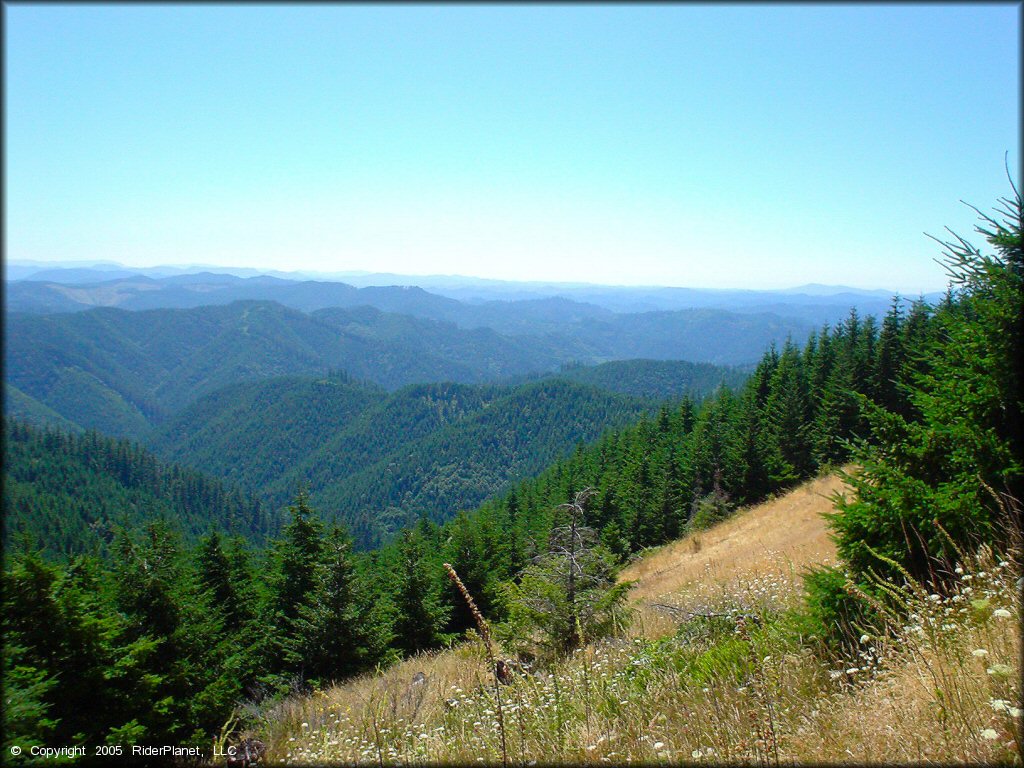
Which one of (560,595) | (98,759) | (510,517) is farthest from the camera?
(510,517)

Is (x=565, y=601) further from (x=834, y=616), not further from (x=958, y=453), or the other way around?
(x=958, y=453)

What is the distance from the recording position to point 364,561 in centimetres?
3431

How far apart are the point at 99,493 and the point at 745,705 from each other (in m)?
154

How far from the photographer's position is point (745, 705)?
324 cm

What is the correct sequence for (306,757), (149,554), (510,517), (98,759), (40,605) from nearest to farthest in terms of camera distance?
1. (306,757)
2. (98,759)
3. (40,605)
4. (149,554)
5. (510,517)

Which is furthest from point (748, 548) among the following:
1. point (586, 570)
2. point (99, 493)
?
point (99, 493)

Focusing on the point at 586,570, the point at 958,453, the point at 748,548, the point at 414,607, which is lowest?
the point at 414,607

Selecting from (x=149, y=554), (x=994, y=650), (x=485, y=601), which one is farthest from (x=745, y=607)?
(x=485, y=601)

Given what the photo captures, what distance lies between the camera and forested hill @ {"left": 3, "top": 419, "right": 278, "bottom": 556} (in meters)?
100

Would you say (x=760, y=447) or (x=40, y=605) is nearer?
(x=40, y=605)

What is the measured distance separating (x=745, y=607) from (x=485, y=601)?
59.5 ft

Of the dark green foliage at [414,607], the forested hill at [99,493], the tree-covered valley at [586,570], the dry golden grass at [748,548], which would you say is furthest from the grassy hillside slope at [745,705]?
the forested hill at [99,493]

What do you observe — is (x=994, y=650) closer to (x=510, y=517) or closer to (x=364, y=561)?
(x=364, y=561)

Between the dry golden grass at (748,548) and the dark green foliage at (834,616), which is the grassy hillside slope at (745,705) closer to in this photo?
the dark green foliage at (834,616)
